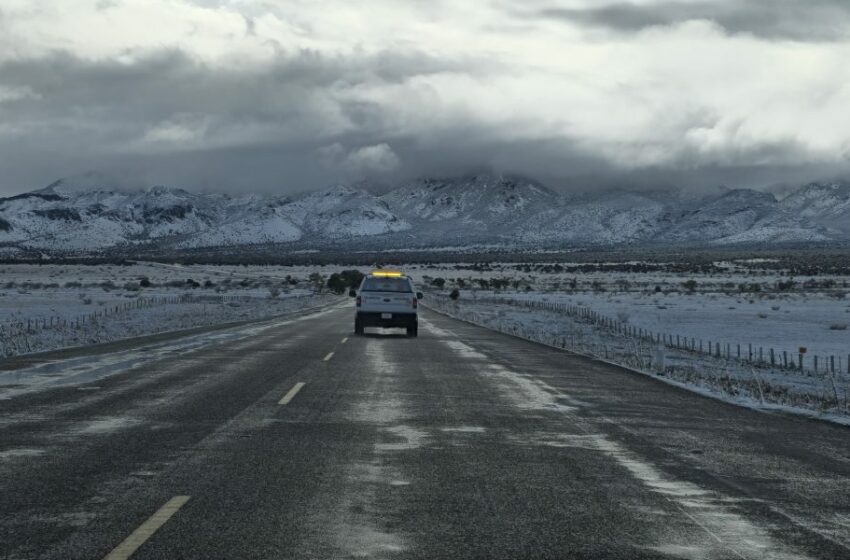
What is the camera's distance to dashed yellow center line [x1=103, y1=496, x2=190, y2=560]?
5676mm

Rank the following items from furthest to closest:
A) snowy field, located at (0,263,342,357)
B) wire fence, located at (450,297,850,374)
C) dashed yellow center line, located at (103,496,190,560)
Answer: snowy field, located at (0,263,342,357) → wire fence, located at (450,297,850,374) → dashed yellow center line, located at (103,496,190,560)

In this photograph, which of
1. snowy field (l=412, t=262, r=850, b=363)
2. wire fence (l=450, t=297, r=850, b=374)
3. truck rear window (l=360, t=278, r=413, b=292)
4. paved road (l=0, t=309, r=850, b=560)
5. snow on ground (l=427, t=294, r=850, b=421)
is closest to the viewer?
paved road (l=0, t=309, r=850, b=560)

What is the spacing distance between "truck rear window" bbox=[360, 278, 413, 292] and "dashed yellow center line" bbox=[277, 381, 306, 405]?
13.8 metres

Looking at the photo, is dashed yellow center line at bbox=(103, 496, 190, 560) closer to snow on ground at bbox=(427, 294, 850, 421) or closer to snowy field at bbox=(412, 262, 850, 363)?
snow on ground at bbox=(427, 294, 850, 421)

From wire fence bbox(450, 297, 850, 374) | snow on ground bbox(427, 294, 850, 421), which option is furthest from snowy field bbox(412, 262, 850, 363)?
snow on ground bbox(427, 294, 850, 421)

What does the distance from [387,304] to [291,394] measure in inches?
604

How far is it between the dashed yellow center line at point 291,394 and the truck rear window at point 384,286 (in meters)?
13.8

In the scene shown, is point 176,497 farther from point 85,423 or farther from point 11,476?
point 85,423

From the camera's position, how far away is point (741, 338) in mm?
41375

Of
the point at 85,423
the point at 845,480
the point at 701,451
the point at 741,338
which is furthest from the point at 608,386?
the point at 741,338

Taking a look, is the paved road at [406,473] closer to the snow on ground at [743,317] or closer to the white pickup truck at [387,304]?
the white pickup truck at [387,304]

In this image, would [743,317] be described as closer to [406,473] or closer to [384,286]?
[384,286]

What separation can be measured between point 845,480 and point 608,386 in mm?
8053

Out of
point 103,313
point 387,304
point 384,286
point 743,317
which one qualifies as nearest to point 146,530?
point 387,304
